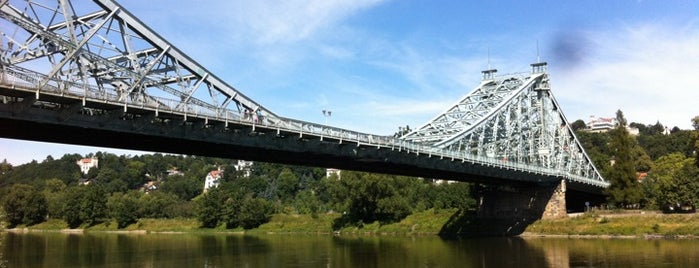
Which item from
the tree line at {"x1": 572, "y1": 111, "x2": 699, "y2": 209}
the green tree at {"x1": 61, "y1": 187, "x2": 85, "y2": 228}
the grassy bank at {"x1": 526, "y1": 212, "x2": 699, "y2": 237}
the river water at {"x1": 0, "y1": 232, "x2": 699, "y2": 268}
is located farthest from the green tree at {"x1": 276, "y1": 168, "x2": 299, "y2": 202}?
the river water at {"x1": 0, "y1": 232, "x2": 699, "y2": 268}

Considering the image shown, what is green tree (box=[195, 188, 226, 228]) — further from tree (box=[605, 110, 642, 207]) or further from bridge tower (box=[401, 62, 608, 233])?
tree (box=[605, 110, 642, 207])

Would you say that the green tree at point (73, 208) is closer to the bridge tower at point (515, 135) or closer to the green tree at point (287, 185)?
the green tree at point (287, 185)

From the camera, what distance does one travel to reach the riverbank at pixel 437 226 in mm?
60531

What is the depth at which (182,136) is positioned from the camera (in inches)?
1594

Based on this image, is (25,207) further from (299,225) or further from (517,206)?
(517,206)

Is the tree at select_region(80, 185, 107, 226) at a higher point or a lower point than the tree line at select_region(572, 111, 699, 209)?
lower

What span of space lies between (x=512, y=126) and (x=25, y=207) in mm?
96094

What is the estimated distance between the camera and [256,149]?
46.9 metres

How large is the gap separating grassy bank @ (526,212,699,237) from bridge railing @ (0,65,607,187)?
7135 millimetres

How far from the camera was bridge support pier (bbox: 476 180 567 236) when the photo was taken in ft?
241

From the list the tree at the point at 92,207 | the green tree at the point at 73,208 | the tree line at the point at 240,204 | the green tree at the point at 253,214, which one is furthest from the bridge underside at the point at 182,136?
the green tree at the point at 73,208

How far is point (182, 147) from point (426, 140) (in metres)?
30.0

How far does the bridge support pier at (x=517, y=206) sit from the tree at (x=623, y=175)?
23.4ft

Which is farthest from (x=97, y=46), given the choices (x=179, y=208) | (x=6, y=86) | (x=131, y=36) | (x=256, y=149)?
(x=179, y=208)
